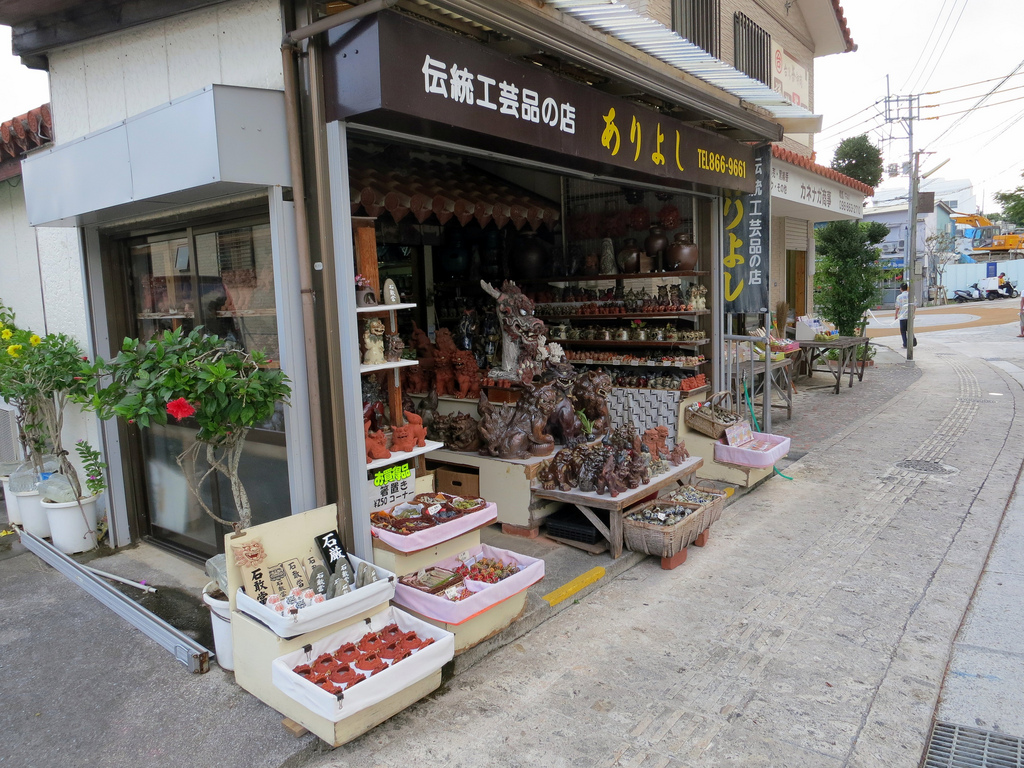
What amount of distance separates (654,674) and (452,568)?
1.33 metres

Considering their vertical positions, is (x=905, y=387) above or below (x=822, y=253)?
below

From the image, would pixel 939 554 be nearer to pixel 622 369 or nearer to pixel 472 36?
pixel 622 369

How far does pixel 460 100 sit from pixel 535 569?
2.71 meters

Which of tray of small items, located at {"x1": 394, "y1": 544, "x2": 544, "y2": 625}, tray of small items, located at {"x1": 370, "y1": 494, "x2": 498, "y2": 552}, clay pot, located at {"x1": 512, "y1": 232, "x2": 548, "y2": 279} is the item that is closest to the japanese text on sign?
tray of small items, located at {"x1": 370, "y1": 494, "x2": 498, "y2": 552}

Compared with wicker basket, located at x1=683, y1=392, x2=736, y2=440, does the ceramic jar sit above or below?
above

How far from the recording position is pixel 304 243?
3645mm

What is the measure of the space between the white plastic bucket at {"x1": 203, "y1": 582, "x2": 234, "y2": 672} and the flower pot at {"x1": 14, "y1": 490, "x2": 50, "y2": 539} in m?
2.99

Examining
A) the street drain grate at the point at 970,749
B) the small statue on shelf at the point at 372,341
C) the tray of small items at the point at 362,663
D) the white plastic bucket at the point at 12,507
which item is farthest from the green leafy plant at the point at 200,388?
the street drain grate at the point at 970,749

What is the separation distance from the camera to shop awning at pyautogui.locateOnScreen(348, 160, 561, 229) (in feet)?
18.7

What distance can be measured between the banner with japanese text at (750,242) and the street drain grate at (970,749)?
16.1ft

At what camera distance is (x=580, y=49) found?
4.32 meters

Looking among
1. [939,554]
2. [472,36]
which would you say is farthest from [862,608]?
[472,36]

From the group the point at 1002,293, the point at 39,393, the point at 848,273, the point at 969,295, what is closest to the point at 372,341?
the point at 39,393

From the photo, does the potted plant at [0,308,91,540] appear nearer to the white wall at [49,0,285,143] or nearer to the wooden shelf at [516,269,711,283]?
the white wall at [49,0,285,143]
